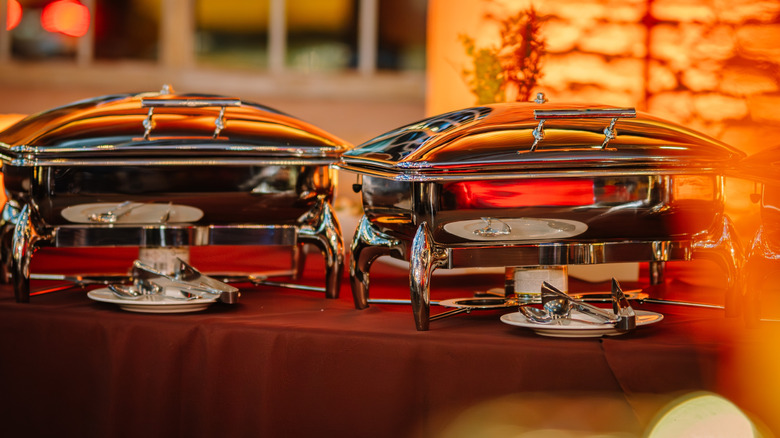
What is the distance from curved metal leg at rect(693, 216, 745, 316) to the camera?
162 cm

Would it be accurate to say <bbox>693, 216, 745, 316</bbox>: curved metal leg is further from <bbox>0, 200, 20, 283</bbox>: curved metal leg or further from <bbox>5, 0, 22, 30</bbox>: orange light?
<bbox>5, 0, 22, 30</bbox>: orange light

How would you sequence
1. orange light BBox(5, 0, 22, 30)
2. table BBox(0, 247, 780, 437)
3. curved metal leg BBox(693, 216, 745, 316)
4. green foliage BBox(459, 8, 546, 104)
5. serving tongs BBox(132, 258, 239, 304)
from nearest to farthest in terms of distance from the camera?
table BBox(0, 247, 780, 437)
curved metal leg BBox(693, 216, 745, 316)
serving tongs BBox(132, 258, 239, 304)
green foliage BBox(459, 8, 546, 104)
orange light BBox(5, 0, 22, 30)

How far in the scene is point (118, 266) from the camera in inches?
103

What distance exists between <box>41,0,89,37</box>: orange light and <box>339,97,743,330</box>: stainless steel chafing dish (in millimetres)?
4353

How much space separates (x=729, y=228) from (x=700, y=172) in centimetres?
15

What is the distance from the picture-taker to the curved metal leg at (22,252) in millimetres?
1807

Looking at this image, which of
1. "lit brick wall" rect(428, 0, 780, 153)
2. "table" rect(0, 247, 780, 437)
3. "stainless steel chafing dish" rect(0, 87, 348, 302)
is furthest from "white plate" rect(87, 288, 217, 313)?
"lit brick wall" rect(428, 0, 780, 153)

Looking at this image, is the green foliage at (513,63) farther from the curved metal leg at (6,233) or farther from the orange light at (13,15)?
the orange light at (13,15)

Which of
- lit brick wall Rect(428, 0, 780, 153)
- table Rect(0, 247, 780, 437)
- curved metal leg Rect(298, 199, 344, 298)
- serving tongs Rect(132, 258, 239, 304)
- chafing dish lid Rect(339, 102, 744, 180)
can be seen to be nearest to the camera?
table Rect(0, 247, 780, 437)

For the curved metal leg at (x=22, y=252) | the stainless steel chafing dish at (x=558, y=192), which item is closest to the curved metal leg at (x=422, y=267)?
the stainless steel chafing dish at (x=558, y=192)

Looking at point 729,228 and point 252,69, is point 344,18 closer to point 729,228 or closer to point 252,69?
point 252,69

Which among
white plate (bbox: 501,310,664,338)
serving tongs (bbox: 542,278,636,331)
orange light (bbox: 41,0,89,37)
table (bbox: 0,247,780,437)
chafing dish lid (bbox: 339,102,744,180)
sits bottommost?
table (bbox: 0,247,780,437)

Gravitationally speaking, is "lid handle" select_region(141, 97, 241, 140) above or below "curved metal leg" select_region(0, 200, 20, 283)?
above

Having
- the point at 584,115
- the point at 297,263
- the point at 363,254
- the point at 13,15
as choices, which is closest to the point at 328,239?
the point at 363,254
